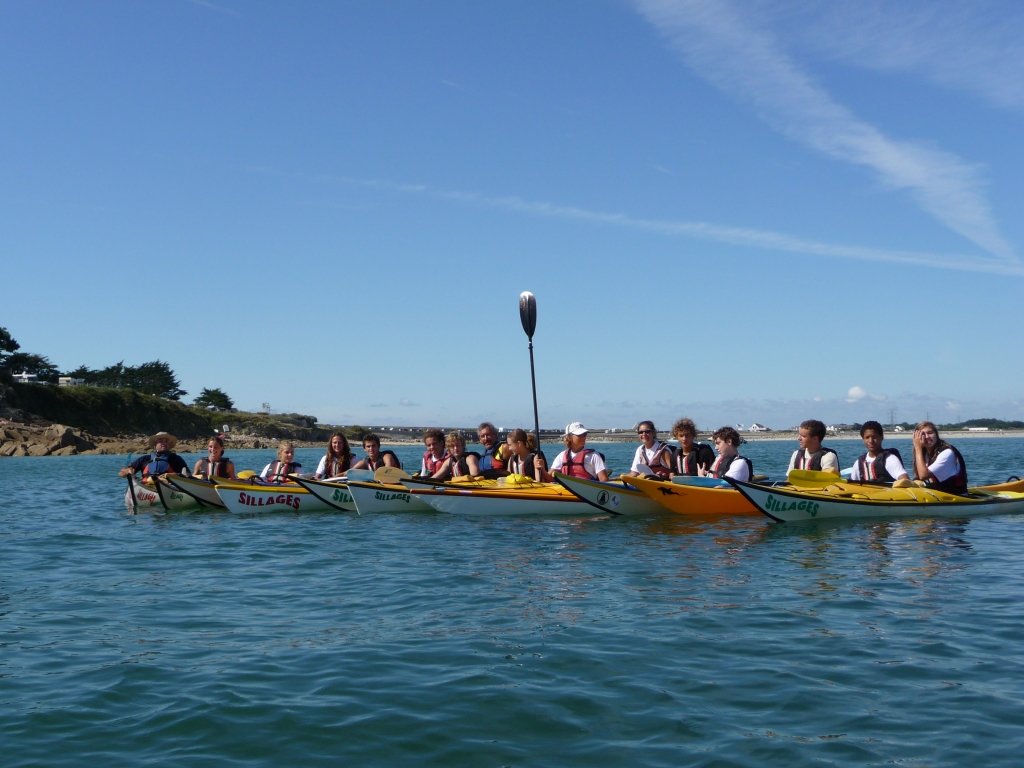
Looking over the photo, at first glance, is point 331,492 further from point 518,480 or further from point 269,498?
point 518,480

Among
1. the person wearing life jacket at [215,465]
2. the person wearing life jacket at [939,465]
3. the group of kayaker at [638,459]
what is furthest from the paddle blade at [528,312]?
the person wearing life jacket at [939,465]

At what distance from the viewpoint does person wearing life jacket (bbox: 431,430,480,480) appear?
51.6 ft

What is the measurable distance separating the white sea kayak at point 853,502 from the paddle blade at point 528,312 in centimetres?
733

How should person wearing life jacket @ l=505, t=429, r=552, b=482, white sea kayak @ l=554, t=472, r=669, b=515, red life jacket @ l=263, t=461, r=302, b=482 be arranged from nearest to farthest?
1. white sea kayak @ l=554, t=472, r=669, b=515
2. person wearing life jacket @ l=505, t=429, r=552, b=482
3. red life jacket @ l=263, t=461, r=302, b=482

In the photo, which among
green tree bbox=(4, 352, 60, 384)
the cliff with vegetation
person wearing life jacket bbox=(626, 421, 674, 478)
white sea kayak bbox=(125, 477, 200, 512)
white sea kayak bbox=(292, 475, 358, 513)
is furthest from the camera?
green tree bbox=(4, 352, 60, 384)

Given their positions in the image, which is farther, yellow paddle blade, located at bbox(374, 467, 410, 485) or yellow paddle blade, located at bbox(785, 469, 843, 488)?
yellow paddle blade, located at bbox(374, 467, 410, 485)

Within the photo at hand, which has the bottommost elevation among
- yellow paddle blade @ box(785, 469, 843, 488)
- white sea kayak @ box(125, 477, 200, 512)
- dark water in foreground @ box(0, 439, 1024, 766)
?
dark water in foreground @ box(0, 439, 1024, 766)

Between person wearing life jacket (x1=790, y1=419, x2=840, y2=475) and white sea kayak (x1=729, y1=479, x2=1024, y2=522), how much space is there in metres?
0.34

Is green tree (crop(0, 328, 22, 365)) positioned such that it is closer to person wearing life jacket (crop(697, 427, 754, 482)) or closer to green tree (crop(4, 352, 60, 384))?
→ green tree (crop(4, 352, 60, 384))

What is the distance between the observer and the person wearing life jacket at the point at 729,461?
13.3 metres

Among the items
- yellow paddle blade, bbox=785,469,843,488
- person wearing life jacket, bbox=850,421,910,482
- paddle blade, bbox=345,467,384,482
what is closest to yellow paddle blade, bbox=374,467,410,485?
paddle blade, bbox=345,467,384,482

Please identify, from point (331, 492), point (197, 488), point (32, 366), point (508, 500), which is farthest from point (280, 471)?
point (32, 366)

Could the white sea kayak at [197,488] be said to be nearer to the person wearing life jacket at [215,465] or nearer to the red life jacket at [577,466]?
the person wearing life jacket at [215,465]

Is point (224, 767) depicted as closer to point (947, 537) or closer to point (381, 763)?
point (381, 763)
